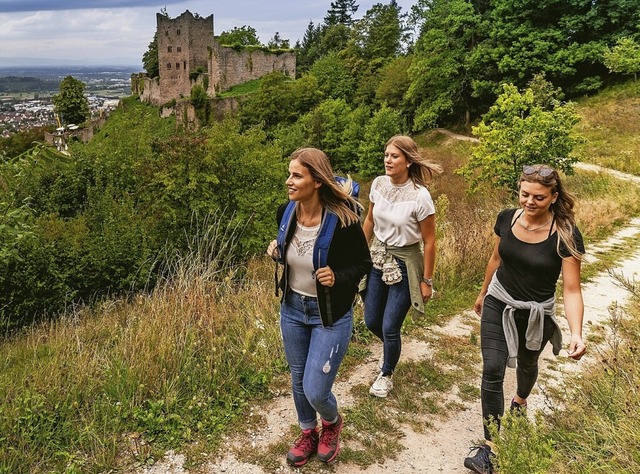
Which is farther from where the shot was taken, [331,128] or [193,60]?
→ [193,60]

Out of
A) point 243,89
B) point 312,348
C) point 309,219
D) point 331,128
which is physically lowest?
point 331,128

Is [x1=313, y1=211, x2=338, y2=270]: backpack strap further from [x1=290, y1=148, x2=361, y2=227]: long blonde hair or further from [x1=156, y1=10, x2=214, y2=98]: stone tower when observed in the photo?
[x1=156, y1=10, x2=214, y2=98]: stone tower

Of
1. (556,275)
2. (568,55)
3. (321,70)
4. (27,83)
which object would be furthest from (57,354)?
(27,83)

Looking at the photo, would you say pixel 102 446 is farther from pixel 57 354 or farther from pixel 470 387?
pixel 470 387

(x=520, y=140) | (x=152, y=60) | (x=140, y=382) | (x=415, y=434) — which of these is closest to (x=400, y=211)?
(x=415, y=434)

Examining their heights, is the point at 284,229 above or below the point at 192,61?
below

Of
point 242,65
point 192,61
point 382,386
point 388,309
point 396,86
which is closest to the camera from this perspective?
point 388,309

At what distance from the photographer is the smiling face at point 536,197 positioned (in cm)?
249

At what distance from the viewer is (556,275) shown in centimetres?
259

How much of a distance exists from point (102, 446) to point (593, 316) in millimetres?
4674

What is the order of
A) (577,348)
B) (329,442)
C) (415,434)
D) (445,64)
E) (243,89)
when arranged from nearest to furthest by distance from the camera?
(577,348), (329,442), (415,434), (445,64), (243,89)

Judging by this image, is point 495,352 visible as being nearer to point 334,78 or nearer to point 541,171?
point 541,171

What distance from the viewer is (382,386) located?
3490 mm

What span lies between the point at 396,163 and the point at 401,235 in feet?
1.61
